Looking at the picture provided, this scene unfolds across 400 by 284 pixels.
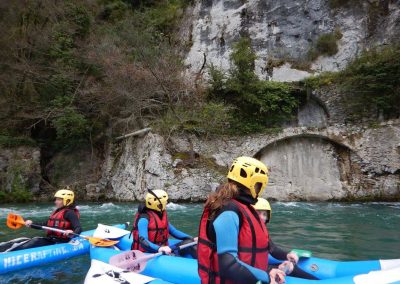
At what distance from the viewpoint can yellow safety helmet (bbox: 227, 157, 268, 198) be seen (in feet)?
7.62

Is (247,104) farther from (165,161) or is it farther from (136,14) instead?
(136,14)

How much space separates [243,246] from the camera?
2.24 m

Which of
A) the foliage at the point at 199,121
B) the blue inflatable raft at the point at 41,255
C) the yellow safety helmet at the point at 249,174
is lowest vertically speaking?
the blue inflatable raft at the point at 41,255

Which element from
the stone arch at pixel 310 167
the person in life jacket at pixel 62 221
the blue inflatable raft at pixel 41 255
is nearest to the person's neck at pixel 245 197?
the person in life jacket at pixel 62 221

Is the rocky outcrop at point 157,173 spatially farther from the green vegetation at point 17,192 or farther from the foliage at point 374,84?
the foliage at point 374,84

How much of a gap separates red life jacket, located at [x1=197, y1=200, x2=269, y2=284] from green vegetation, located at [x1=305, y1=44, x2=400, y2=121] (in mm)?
13993

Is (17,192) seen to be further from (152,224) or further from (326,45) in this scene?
(326,45)

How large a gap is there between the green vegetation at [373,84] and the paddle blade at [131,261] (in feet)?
43.0

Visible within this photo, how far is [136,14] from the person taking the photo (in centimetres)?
2116

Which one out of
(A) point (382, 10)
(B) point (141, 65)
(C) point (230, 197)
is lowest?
(C) point (230, 197)

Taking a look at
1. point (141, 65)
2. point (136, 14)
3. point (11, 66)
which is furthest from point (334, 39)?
point (11, 66)

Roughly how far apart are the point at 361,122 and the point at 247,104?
17.0 ft

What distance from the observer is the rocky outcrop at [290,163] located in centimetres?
1321

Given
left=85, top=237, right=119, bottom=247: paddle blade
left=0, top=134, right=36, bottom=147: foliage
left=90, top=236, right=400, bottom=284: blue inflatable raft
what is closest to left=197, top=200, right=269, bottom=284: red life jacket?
left=90, top=236, right=400, bottom=284: blue inflatable raft
